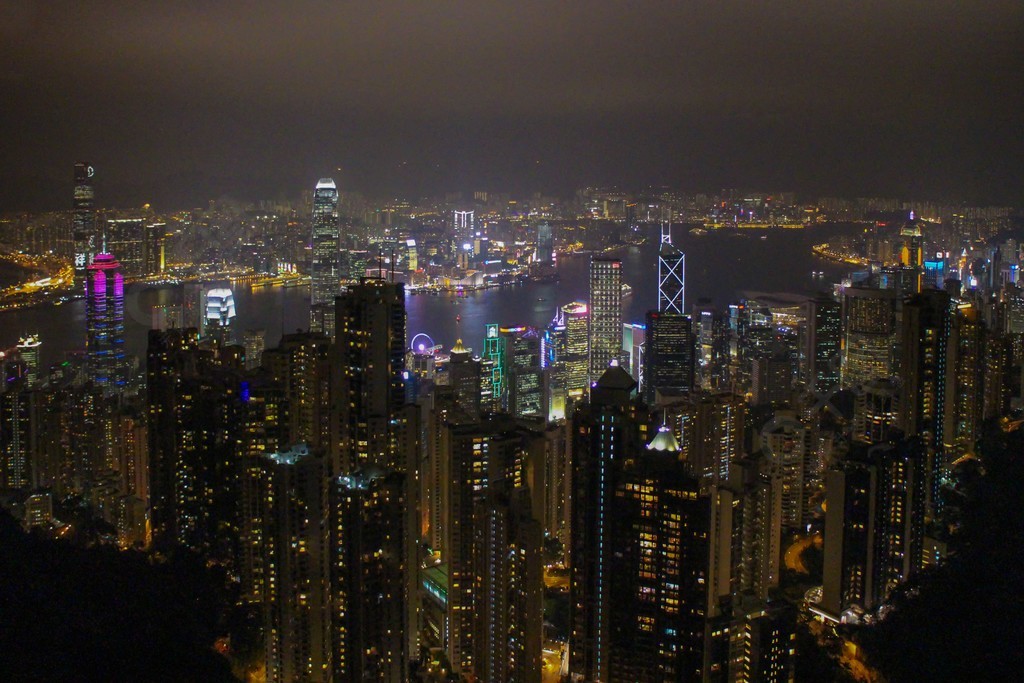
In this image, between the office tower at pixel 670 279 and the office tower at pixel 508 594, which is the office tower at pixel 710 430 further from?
the office tower at pixel 670 279

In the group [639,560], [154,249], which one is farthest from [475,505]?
[154,249]

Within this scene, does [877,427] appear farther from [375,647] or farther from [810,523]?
[375,647]

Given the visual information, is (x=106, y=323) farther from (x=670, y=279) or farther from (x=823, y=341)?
(x=823, y=341)

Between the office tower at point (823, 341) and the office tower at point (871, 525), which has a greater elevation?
the office tower at point (823, 341)

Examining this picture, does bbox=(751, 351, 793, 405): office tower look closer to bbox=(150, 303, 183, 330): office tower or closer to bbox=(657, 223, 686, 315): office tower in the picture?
bbox=(657, 223, 686, 315): office tower

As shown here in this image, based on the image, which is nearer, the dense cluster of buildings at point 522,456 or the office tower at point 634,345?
the dense cluster of buildings at point 522,456

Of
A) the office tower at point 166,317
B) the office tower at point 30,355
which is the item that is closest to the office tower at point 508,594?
the office tower at point 166,317

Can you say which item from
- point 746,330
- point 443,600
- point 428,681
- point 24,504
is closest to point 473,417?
point 443,600
